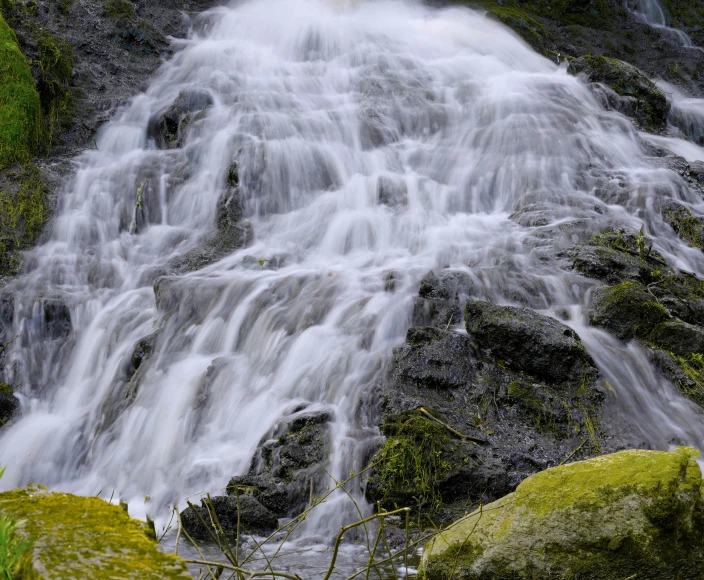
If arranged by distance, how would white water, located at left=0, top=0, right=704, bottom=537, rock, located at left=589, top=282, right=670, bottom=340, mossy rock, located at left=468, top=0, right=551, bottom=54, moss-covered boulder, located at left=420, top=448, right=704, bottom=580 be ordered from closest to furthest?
moss-covered boulder, located at left=420, top=448, right=704, bottom=580 → white water, located at left=0, top=0, right=704, bottom=537 → rock, located at left=589, top=282, right=670, bottom=340 → mossy rock, located at left=468, top=0, right=551, bottom=54

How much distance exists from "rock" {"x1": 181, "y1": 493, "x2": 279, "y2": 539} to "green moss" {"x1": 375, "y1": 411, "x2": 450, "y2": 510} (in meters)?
0.91

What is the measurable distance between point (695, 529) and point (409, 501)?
2.45 m

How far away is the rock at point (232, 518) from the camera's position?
197 inches

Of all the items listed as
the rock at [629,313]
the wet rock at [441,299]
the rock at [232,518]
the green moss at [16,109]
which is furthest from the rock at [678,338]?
the green moss at [16,109]

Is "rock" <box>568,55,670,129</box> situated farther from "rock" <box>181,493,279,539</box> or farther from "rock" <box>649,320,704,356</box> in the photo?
"rock" <box>181,493,279,539</box>

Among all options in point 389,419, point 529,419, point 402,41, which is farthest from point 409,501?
point 402,41

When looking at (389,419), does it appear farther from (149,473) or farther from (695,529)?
(695,529)

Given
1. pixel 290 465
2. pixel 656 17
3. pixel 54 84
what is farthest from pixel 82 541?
pixel 656 17

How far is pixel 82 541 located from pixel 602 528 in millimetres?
2302

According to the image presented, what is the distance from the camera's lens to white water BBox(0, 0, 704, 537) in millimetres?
6488

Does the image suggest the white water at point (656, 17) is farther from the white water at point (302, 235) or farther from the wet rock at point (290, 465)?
the wet rock at point (290, 465)

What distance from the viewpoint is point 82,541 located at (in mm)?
1870

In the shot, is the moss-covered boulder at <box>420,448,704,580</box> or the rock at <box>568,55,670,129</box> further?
the rock at <box>568,55,670,129</box>

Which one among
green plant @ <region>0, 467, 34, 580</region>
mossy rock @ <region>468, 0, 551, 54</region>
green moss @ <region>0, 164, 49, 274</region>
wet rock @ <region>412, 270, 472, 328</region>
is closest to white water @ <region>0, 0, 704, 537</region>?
wet rock @ <region>412, 270, 472, 328</region>
